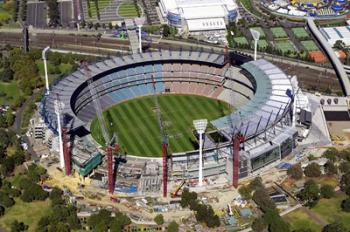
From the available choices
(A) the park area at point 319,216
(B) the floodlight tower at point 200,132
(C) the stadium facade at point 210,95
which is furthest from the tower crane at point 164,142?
(A) the park area at point 319,216

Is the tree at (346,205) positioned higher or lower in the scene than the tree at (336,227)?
higher

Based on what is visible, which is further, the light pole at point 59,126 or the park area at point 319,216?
the light pole at point 59,126

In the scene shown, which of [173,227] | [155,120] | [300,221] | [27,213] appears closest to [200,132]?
[173,227]

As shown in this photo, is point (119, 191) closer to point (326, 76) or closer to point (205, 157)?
point (205, 157)

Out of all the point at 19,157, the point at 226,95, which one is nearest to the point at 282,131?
the point at 226,95

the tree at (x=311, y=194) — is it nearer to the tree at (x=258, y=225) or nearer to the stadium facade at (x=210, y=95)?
the tree at (x=258, y=225)

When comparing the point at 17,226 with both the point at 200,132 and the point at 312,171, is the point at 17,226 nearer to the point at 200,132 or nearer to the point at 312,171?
the point at 200,132

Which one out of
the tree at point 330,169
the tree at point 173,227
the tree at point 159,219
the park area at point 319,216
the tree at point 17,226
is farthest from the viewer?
the tree at point 330,169
